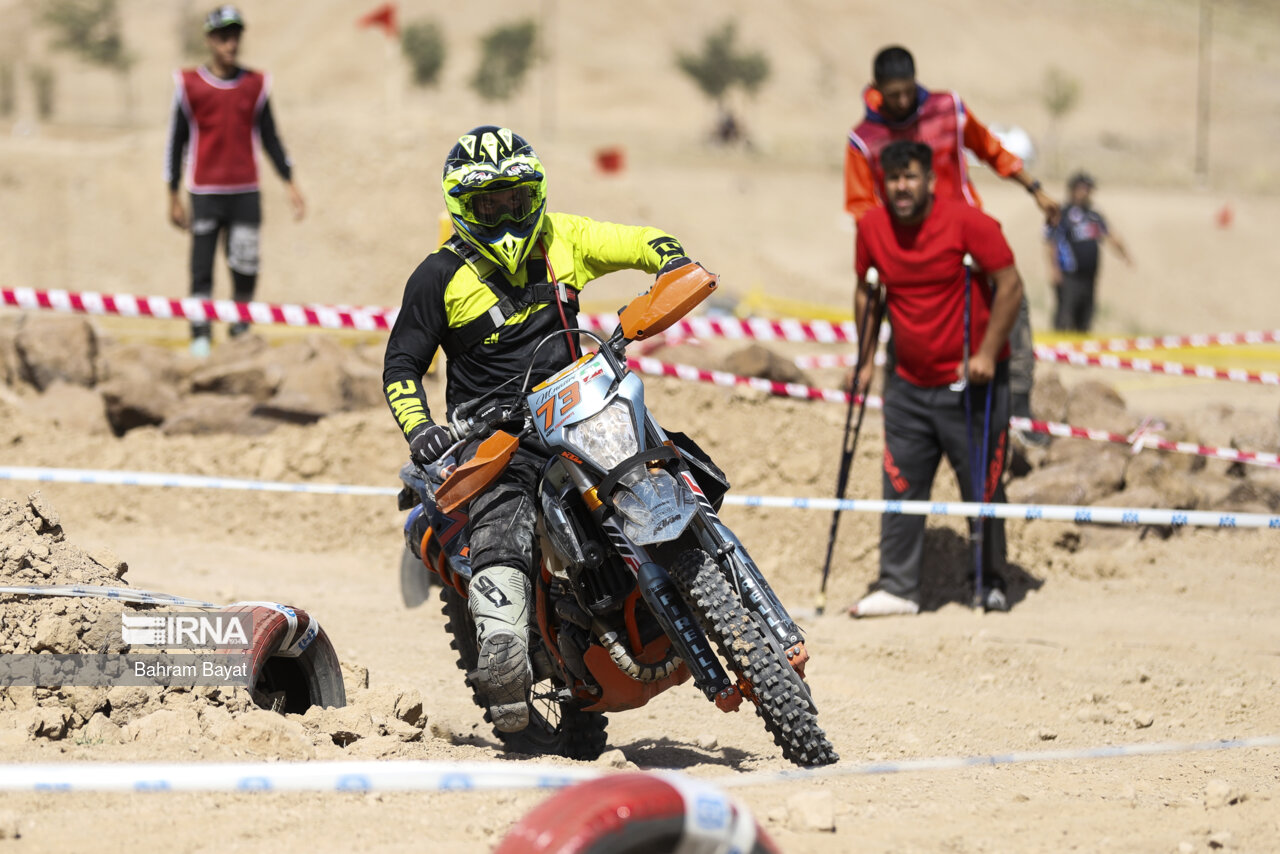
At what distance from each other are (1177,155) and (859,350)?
219 ft

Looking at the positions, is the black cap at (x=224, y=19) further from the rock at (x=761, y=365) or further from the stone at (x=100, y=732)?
the stone at (x=100, y=732)

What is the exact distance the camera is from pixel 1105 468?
29.5ft

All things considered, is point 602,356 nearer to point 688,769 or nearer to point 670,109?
point 688,769

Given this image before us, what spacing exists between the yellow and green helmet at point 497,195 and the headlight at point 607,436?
0.77 meters

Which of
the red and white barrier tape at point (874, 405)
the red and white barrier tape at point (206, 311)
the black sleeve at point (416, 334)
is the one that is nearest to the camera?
the black sleeve at point (416, 334)

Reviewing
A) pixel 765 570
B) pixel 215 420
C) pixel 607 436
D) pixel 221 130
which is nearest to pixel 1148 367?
pixel 765 570

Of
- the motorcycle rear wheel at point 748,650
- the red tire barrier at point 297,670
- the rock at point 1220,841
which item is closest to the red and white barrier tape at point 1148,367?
the motorcycle rear wheel at point 748,650

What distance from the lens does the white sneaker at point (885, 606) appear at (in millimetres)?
7605

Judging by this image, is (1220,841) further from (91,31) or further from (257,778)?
(91,31)

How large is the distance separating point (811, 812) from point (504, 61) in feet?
231

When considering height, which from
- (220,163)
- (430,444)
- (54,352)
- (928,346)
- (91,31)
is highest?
(91,31)

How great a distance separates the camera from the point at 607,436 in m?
4.29

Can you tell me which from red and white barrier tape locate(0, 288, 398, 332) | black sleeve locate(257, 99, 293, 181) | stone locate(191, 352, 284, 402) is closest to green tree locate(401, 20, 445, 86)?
black sleeve locate(257, 99, 293, 181)

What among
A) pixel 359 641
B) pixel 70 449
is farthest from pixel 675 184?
pixel 359 641
